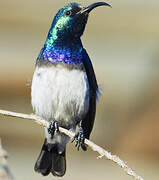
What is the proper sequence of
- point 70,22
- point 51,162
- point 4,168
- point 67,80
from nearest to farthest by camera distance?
point 4,168 < point 67,80 < point 70,22 < point 51,162

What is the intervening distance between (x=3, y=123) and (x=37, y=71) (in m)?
4.76

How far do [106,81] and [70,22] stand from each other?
415 cm

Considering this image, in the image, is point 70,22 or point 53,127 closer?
point 53,127

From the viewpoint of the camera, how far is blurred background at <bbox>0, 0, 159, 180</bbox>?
9516 millimetres

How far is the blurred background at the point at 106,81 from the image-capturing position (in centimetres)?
952

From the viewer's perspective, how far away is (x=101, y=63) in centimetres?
942

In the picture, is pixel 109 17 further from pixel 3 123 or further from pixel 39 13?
pixel 3 123

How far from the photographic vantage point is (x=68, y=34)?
5.42m

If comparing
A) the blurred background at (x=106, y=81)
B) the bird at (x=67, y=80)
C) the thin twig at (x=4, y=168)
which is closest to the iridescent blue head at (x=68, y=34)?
the bird at (x=67, y=80)

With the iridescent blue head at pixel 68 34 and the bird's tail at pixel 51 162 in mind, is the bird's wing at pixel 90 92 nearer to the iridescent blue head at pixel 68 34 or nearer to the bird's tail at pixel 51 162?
the iridescent blue head at pixel 68 34

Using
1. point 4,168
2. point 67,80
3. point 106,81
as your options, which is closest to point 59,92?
point 67,80

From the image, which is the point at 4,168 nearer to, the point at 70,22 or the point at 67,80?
the point at 67,80

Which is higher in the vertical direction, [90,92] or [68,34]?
[68,34]

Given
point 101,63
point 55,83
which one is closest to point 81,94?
point 55,83
